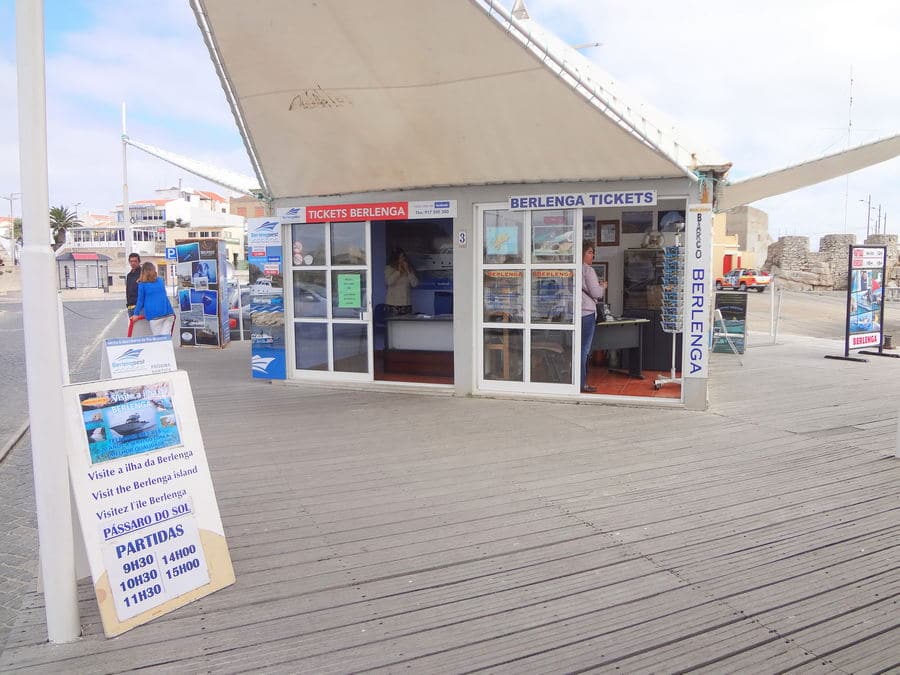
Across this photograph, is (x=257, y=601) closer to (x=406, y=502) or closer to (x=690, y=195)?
(x=406, y=502)

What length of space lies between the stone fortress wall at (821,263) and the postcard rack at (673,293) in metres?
34.9

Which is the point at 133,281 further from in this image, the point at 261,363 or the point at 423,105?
the point at 423,105

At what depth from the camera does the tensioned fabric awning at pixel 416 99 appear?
652cm

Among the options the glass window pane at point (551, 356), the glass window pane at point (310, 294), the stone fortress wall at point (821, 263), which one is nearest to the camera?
the glass window pane at point (551, 356)

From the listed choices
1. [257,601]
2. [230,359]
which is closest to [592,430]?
[257,601]

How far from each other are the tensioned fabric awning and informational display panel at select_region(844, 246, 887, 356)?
5.90 meters

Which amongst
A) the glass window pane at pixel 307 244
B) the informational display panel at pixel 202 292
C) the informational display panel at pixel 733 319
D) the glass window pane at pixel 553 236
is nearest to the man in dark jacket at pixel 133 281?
the informational display panel at pixel 202 292

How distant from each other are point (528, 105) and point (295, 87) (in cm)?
259

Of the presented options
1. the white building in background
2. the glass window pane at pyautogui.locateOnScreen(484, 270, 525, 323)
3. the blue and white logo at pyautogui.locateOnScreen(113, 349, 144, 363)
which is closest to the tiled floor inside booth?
the glass window pane at pyautogui.locateOnScreen(484, 270, 525, 323)

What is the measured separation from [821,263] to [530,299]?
39.6m

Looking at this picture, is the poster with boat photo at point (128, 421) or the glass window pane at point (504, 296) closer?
the poster with boat photo at point (128, 421)

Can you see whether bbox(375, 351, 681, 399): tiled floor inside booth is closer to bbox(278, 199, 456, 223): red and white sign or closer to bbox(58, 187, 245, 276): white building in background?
bbox(278, 199, 456, 223): red and white sign

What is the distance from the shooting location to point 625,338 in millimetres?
9664

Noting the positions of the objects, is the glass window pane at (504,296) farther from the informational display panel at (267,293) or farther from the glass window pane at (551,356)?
the informational display panel at (267,293)
